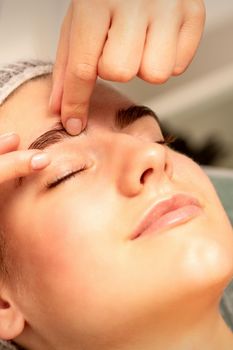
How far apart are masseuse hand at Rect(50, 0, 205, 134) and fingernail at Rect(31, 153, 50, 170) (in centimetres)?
12

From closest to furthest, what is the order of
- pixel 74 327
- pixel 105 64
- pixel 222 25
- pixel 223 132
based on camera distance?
pixel 105 64
pixel 74 327
pixel 222 25
pixel 223 132

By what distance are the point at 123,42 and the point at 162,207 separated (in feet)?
0.97

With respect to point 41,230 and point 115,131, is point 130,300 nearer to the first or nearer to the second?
point 41,230

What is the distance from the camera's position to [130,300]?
2.84ft

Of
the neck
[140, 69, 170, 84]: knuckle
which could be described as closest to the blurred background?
[140, 69, 170, 84]: knuckle

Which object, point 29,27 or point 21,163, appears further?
point 29,27

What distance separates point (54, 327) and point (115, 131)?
16.1 inches

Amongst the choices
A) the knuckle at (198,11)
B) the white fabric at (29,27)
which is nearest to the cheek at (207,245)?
the knuckle at (198,11)

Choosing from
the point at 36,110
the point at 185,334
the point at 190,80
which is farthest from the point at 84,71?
the point at 190,80

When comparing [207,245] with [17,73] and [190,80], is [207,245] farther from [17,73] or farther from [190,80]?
[190,80]

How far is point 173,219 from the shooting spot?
0.88 meters

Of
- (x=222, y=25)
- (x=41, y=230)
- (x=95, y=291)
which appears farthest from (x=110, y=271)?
(x=222, y=25)

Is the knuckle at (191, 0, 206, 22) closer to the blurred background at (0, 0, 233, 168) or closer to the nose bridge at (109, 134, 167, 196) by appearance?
the nose bridge at (109, 134, 167, 196)

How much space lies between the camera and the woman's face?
0.85 meters
